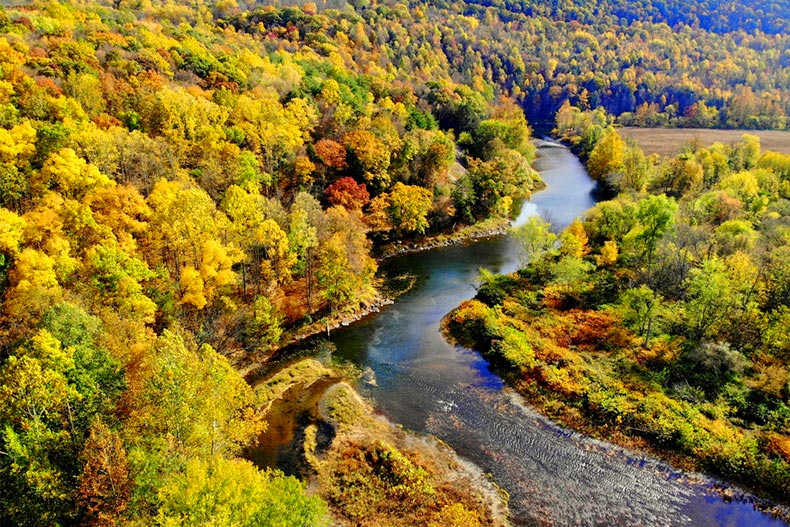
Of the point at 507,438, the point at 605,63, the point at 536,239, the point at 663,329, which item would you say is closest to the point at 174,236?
the point at 507,438

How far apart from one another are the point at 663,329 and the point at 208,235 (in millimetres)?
38255

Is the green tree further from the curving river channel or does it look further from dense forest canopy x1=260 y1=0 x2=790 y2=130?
dense forest canopy x1=260 y1=0 x2=790 y2=130

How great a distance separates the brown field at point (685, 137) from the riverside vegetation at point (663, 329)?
5350 centimetres

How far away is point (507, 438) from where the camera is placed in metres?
33.2

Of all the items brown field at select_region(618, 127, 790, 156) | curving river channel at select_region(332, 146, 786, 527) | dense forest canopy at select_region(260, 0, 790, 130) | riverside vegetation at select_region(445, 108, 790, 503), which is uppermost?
dense forest canopy at select_region(260, 0, 790, 130)

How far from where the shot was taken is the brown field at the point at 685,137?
108625mm

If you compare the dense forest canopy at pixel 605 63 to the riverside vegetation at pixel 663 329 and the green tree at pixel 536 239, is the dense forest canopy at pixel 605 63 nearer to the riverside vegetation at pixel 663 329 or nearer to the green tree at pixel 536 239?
the green tree at pixel 536 239

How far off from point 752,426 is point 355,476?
2584 cm

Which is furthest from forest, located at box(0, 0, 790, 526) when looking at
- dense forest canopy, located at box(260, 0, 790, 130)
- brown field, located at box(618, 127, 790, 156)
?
dense forest canopy, located at box(260, 0, 790, 130)

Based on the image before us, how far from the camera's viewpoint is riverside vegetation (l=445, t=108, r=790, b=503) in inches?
1276

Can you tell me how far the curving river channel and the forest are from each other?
397 cm

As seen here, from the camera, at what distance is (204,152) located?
51.9 metres

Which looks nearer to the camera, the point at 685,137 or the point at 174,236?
the point at 174,236

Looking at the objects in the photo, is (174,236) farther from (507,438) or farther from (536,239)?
(536,239)
